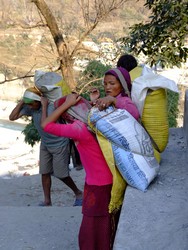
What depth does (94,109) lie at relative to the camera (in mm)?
3363

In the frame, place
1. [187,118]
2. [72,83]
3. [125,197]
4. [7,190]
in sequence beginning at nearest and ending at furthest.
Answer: [125,197], [187,118], [7,190], [72,83]

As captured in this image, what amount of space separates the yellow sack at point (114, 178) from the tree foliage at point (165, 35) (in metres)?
2.64

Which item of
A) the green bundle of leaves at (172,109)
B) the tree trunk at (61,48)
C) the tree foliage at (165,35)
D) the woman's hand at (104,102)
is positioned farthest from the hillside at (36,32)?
the woman's hand at (104,102)

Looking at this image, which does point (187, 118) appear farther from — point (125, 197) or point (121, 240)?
point (121, 240)

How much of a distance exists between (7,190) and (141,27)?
11.7 ft

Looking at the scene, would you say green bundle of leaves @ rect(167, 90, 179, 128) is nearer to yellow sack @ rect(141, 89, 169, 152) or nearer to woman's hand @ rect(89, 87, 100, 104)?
yellow sack @ rect(141, 89, 169, 152)

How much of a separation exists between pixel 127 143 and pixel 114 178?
0.77ft

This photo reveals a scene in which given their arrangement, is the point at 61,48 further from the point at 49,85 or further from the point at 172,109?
the point at 172,109

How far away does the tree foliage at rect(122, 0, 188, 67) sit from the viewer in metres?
5.59

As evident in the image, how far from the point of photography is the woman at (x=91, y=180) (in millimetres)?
3314

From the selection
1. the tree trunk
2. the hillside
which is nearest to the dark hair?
the hillside

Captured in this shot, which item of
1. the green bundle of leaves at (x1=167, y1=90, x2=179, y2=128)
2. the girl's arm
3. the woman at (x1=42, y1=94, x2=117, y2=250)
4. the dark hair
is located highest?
the dark hair

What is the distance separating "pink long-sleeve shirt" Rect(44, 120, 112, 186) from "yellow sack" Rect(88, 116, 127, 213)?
51 mm

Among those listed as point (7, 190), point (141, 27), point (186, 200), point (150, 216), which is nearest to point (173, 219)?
point (150, 216)
